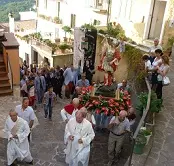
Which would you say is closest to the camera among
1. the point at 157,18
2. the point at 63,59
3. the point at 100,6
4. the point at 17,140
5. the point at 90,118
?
the point at 17,140

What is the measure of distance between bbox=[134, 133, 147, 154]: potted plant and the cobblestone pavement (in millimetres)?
1356

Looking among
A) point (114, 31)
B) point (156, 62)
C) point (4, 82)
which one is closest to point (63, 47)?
point (114, 31)

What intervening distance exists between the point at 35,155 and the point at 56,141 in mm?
1059

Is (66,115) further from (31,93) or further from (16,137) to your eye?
(31,93)

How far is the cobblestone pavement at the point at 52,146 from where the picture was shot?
825 cm

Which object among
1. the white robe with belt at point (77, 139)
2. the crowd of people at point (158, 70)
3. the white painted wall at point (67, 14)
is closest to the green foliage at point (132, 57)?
the crowd of people at point (158, 70)

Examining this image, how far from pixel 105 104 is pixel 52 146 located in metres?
2.13

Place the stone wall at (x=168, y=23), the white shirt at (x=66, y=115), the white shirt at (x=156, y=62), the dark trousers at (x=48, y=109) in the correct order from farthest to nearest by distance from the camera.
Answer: the stone wall at (x=168, y=23) < the dark trousers at (x=48, y=109) < the white shirt at (x=156, y=62) < the white shirt at (x=66, y=115)

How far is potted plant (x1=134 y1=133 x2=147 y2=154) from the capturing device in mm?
6801

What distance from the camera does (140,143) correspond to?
685 centimetres

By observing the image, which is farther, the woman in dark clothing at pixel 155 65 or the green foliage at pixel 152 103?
the woman in dark clothing at pixel 155 65

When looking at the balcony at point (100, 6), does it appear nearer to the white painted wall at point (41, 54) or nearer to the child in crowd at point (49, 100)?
the white painted wall at point (41, 54)

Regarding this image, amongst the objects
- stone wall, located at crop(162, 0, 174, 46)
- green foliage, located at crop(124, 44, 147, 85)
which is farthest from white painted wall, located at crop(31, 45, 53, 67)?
stone wall, located at crop(162, 0, 174, 46)

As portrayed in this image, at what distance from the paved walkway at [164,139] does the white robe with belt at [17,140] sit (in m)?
3.05
